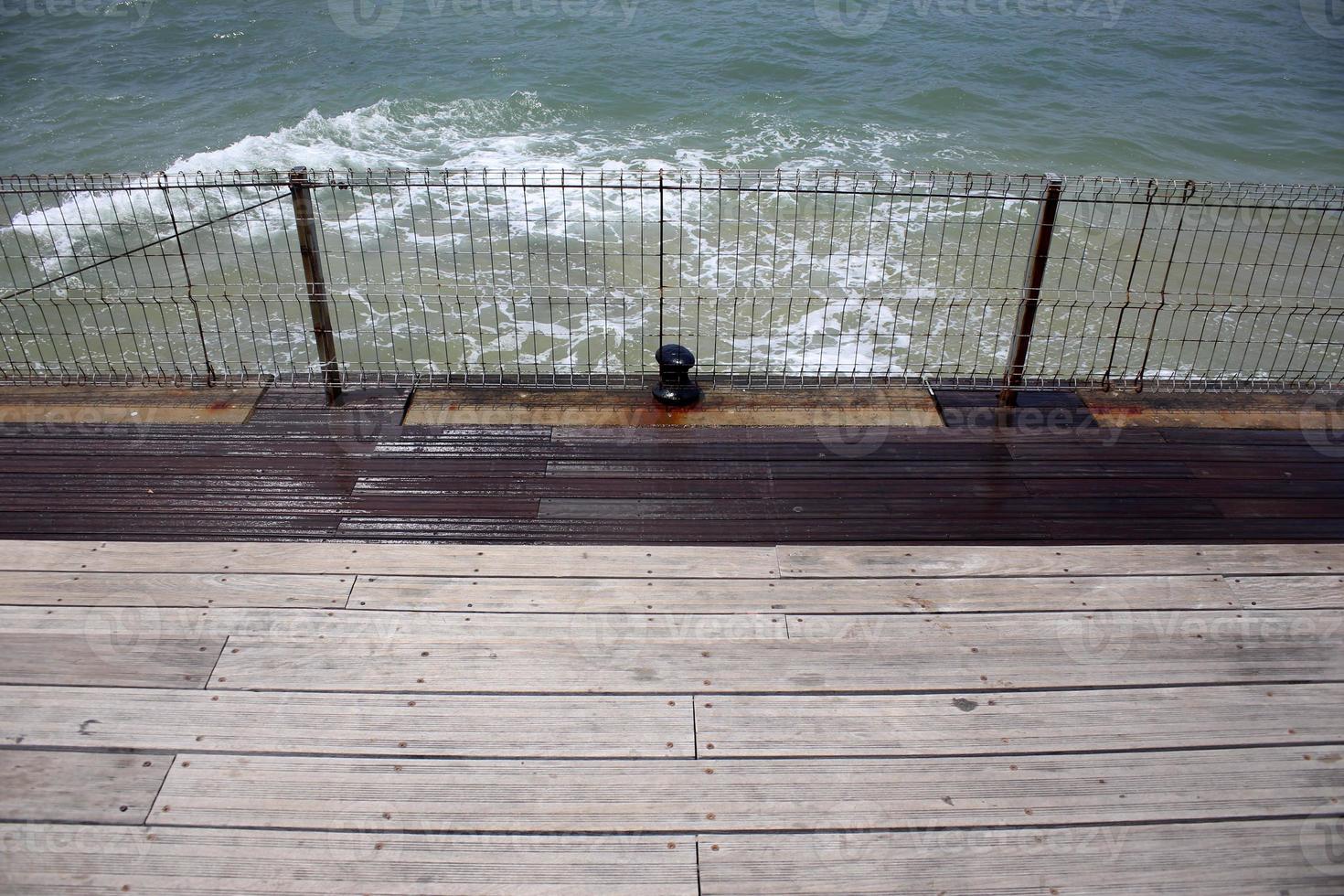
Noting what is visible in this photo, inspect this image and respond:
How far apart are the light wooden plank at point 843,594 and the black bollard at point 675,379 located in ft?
5.44

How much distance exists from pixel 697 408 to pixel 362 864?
10.9ft

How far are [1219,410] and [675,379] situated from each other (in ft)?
10.6

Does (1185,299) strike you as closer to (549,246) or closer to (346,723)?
(549,246)

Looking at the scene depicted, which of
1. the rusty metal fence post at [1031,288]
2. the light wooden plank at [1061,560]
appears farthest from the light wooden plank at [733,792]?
the rusty metal fence post at [1031,288]

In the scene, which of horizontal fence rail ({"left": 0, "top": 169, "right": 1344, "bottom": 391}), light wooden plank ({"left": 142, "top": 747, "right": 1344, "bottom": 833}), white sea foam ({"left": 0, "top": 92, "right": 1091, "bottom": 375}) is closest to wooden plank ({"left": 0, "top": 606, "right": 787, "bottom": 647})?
light wooden plank ({"left": 142, "top": 747, "right": 1344, "bottom": 833})

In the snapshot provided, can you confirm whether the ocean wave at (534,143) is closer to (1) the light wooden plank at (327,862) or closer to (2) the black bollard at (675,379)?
(2) the black bollard at (675,379)

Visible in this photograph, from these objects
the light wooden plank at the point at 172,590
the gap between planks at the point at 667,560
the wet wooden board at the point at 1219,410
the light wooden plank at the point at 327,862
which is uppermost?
the light wooden plank at the point at 327,862

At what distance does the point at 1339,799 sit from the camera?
341 cm

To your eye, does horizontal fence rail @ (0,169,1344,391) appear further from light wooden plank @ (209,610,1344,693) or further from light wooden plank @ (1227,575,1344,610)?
light wooden plank @ (209,610,1344,693)

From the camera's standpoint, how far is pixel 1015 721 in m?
3.71

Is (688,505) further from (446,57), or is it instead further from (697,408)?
→ (446,57)

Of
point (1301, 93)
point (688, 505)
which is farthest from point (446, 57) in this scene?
point (688, 505)

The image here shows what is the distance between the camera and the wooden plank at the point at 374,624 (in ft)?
13.4

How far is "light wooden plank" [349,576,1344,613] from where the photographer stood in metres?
4.29
